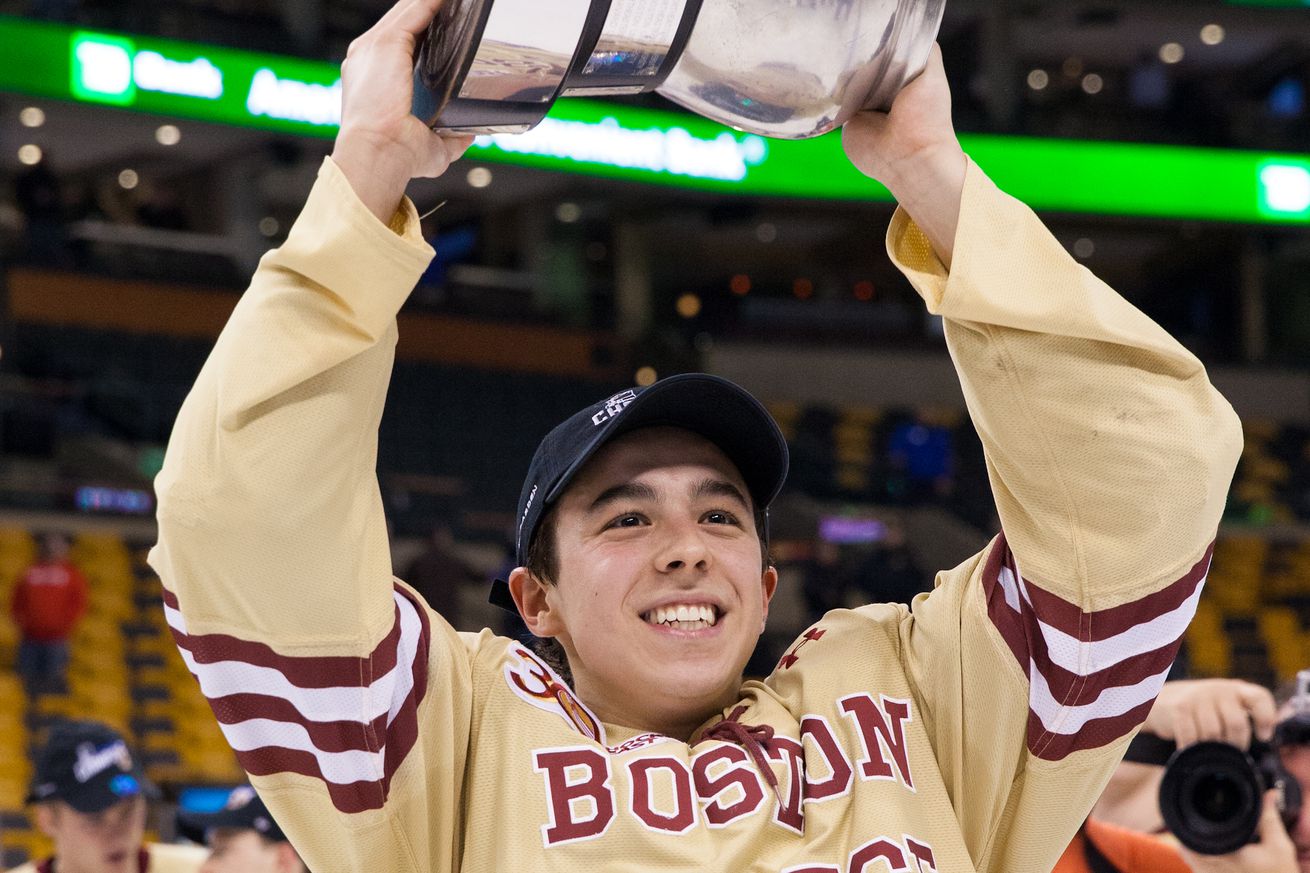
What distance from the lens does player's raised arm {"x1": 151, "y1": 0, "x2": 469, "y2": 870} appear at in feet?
4.98

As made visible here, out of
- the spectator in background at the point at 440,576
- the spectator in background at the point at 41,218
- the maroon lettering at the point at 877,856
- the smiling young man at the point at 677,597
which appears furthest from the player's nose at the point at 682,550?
the spectator in background at the point at 41,218

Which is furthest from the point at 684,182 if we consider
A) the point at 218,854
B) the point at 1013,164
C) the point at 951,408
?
the point at 218,854

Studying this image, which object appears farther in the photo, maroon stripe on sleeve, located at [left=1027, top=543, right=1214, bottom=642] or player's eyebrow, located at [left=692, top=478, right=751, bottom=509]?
player's eyebrow, located at [left=692, top=478, right=751, bottom=509]

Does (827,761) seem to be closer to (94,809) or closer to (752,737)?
(752,737)

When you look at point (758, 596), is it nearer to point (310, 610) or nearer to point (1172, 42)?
point (310, 610)

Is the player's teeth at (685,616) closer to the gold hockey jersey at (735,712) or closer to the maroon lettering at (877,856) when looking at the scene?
the gold hockey jersey at (735,712)

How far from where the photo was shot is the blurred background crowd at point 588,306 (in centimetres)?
1038

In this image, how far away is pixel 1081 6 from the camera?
14641 millimetres

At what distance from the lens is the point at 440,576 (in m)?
9.64

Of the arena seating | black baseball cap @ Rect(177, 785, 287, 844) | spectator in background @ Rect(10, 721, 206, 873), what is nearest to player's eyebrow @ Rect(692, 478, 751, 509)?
black baseball cap @ Rect(177, 785, 287, 844)

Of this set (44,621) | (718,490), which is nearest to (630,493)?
(718,490)

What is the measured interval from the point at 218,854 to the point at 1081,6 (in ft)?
42.6

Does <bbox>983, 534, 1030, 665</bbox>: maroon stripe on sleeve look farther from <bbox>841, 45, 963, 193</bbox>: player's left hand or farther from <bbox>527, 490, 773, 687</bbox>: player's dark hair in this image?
<bbox>841, 45, 963, 193</bbox>: player's left hand

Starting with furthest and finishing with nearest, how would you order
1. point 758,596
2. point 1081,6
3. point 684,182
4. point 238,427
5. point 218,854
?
point 1081,6 → point 684,182 → point 218,854 → point 758,596 → point 238,427
